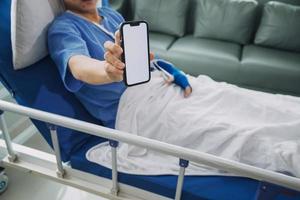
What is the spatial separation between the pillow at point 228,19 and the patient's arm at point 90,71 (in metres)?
1.62

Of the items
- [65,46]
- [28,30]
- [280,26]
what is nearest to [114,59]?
[65,46]

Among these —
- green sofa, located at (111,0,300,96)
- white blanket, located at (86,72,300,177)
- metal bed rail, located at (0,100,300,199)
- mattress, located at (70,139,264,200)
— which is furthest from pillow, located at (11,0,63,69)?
green sofa, located at (111,0,300,96)

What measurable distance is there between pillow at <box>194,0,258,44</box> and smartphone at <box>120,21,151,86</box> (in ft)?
5.27

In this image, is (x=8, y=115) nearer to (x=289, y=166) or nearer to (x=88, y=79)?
(x=88, y=79)

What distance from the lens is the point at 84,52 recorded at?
0.92 metres

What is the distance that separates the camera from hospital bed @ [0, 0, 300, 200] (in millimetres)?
870

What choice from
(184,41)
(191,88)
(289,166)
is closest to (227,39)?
(184,41)

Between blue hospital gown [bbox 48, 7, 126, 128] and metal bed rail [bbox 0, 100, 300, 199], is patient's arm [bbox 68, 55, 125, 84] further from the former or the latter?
metal bed rail [bbox 0, 100, 300, 199]

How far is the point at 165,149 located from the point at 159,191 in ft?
0.84

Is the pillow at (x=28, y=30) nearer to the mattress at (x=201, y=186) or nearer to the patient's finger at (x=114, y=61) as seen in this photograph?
the patient's finger at (x=114, y=61)

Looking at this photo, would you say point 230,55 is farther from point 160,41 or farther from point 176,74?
point 176,74

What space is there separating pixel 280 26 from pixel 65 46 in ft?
5.83

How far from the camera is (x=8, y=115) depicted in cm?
167

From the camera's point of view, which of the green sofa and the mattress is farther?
the green sofa
